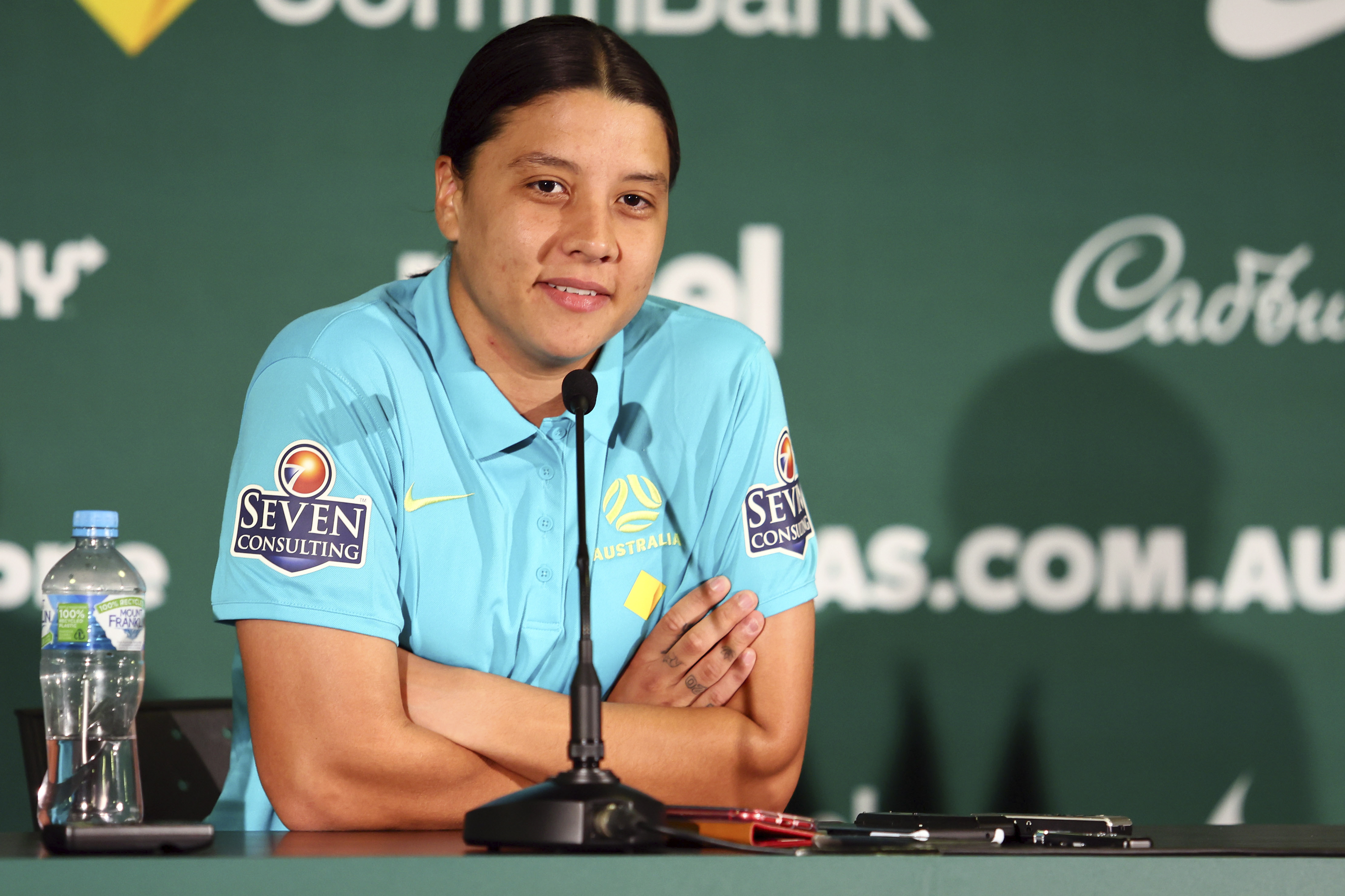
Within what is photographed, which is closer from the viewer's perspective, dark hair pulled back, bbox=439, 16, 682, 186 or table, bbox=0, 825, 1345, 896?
table, bbox=0, 825, 1345, 896

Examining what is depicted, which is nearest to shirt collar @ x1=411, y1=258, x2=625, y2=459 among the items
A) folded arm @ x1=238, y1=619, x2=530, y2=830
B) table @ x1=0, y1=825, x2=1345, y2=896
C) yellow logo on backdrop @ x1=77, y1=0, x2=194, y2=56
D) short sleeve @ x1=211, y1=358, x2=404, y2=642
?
short sleeve @ x1=211, y1=358, x2=404, y2=642

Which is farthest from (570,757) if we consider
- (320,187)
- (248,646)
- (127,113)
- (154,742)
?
(127,113)

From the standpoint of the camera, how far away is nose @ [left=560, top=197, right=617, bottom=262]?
1.53m

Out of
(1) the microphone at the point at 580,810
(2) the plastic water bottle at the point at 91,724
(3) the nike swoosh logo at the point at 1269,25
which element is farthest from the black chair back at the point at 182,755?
(3) the nike swoosh logo at the point at 1269,25

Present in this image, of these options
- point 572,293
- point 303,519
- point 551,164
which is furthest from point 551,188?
point 303,519

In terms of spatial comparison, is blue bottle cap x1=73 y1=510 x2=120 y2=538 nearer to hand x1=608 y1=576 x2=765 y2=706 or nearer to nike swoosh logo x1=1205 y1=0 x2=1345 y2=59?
hand x1=608 y1=576 x2=765 y2=706

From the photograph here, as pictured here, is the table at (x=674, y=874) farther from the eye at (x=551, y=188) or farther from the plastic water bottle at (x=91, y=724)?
the eye at (x=551, y=188)

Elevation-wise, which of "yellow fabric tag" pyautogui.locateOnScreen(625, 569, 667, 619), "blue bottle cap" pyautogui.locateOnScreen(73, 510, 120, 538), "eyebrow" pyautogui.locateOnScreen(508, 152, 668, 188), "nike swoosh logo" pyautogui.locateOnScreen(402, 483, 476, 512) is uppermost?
"eyebrow" pyautogui.locateOnScreen(508, 152, 668, 188)

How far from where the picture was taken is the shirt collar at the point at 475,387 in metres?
1.60

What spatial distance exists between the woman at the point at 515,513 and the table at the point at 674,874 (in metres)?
0.50

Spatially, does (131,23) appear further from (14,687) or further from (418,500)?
(418,500)

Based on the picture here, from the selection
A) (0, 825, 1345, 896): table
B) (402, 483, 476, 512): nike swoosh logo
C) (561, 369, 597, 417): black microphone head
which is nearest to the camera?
(0, 825, 1345, 896): table

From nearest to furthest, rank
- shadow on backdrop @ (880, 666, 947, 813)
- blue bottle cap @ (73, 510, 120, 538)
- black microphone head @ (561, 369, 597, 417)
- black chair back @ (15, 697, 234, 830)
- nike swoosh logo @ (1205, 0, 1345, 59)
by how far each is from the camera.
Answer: black microphone head @ (561, 369, 597, 417) → blue bottle cap @ (73, 510, 120, 538) → black chair back @ (15, 697, 234, 830) → shadow on backdrop @ (880, 666, 947, 813) → nike swoosh logo @ (1205, 0, 1345, 59)

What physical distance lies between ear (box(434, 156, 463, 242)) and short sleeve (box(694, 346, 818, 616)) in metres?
0.43
